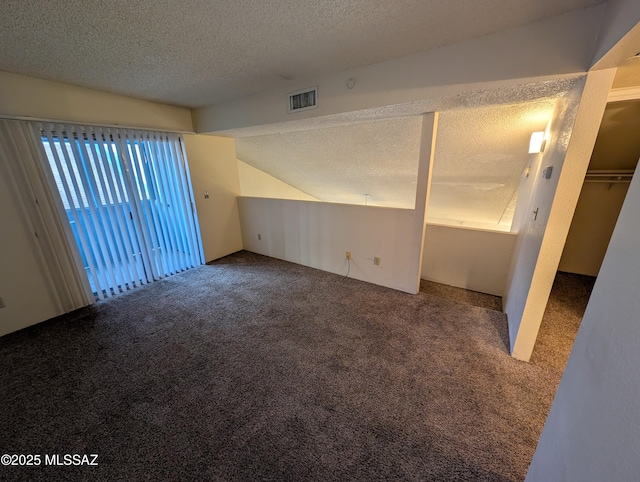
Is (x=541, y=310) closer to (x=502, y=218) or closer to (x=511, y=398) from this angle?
(x=511, y=398)

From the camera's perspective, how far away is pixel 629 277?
609 millimetres

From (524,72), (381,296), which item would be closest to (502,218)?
(381,296)

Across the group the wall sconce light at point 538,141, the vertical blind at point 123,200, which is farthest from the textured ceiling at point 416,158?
the vertical blind at point 123,200

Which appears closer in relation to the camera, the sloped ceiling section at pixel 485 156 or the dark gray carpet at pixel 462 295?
the sloped ceiling section at pixel 485 156

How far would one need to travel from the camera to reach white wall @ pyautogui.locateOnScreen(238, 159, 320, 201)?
556cm

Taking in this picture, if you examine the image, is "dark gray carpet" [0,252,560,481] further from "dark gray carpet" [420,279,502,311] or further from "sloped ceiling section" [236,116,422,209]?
"sloped ceiling section" [236,116,422,209]

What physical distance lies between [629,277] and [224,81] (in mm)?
3007

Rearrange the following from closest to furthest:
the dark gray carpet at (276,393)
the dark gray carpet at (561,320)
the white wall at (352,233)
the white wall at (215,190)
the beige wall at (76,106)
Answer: the dark gray carpet at (276,393), the dark gray carpet at (561,320), the beige wall at (76,106), the white wall at (352,233), the white wall at (215,190)

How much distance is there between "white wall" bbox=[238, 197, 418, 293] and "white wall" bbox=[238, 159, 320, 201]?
1.44 metres

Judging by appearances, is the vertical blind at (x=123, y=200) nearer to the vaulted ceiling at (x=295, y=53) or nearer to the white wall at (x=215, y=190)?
the white wall at (x=215, y=190)

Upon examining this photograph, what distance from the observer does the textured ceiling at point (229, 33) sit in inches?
52.5

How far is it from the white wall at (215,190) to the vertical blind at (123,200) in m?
0.15

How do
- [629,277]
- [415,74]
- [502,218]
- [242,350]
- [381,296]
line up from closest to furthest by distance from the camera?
[629,277] → [415,74] → [242,350] → [381,296] → [502,218]

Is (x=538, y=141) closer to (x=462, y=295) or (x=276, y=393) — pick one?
(x=462, y=295)
